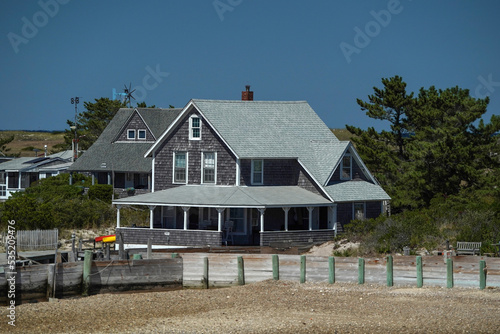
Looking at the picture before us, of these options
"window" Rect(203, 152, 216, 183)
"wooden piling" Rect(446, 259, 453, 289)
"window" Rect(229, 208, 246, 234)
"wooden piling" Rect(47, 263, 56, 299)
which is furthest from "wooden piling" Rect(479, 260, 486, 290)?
"window" Rect(203, 152, 216, 183)

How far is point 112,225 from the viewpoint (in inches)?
2008

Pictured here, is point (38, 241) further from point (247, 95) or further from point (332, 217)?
point (247, 95)

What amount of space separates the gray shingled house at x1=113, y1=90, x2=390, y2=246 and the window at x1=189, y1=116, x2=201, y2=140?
54 mm

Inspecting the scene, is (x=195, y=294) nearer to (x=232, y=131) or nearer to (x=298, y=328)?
(x=298, y=328)

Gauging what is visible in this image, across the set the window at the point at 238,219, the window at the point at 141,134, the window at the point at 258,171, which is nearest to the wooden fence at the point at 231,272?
the window at the point at 238,219

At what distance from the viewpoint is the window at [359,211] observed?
45.6m

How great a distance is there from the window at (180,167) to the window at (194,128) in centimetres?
115

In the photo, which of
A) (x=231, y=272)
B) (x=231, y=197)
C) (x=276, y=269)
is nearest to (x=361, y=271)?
(x=276, y=269)

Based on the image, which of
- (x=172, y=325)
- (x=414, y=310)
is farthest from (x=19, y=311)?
(x=414, y=310)

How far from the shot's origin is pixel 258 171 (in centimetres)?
4559

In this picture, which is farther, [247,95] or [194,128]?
[247,95]

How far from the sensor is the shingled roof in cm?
5694

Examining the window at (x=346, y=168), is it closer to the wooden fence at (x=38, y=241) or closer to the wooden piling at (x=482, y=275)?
the wooden piling at (x=482, y=275)

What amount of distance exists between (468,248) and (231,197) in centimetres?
1238
